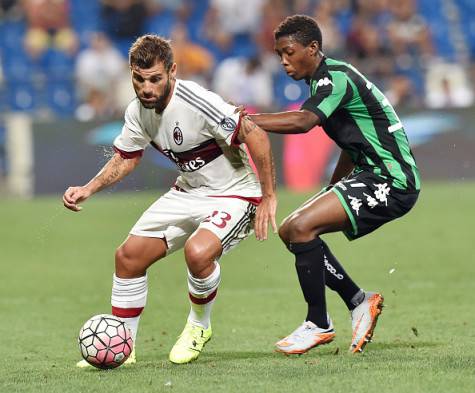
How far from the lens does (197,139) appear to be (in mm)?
6637

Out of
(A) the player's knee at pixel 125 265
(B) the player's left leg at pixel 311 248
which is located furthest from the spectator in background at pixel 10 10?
(B) the player's left leg at pixel 311 248

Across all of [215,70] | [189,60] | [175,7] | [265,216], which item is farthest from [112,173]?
[175,7]

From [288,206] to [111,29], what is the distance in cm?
635

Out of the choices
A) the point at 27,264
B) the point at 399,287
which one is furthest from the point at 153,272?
the point at 399,287

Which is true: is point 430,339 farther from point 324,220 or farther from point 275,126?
point 275,126

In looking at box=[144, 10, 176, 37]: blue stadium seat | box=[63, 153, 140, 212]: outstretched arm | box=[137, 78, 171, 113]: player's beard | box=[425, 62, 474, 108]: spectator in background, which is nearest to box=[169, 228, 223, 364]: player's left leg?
box=[63, 153, 140, 212]: outstretched arm

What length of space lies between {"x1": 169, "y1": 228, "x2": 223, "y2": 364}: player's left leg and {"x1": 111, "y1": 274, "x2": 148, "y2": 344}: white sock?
0.98ft

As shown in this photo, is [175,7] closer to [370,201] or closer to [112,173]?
[112,173]

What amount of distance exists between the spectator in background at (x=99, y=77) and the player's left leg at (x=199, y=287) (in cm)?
1073

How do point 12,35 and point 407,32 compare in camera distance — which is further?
point 12,35

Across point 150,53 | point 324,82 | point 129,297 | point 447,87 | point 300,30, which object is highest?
point 300,30

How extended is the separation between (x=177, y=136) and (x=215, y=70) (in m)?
12.2

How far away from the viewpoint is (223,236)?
6547mm

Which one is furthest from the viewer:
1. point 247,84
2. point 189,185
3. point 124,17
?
point 124,17
